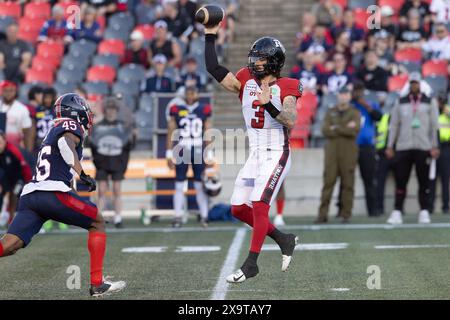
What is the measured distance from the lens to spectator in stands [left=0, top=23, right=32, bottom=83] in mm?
18234

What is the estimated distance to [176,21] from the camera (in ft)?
61.6

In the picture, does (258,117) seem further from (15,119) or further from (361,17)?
(361,17)

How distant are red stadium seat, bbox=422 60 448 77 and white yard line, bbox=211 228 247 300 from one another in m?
5.22

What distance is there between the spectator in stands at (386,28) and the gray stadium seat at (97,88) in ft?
13.9

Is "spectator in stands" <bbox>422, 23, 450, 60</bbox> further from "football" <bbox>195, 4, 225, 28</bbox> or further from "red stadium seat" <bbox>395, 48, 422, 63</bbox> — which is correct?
"football" <bbox>195, 4, 225, 28</bbox>

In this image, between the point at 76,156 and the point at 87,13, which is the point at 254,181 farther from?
the point at 87,13

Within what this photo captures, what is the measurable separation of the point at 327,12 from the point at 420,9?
1.51 metres

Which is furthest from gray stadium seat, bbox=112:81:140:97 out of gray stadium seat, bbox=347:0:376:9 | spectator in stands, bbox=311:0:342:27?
gray stadium seat, bbox=347:0:376:9

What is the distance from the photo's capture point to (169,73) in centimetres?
1766

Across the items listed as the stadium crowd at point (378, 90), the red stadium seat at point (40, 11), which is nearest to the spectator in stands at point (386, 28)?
the stadium crowd at point (378, 90)

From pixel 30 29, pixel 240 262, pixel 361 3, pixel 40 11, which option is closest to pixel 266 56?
pixel 240 262

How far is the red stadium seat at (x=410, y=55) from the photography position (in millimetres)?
A: 17547

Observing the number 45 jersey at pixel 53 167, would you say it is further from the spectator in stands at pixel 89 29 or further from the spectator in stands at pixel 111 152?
the spectator in stands at pixel 89 29
